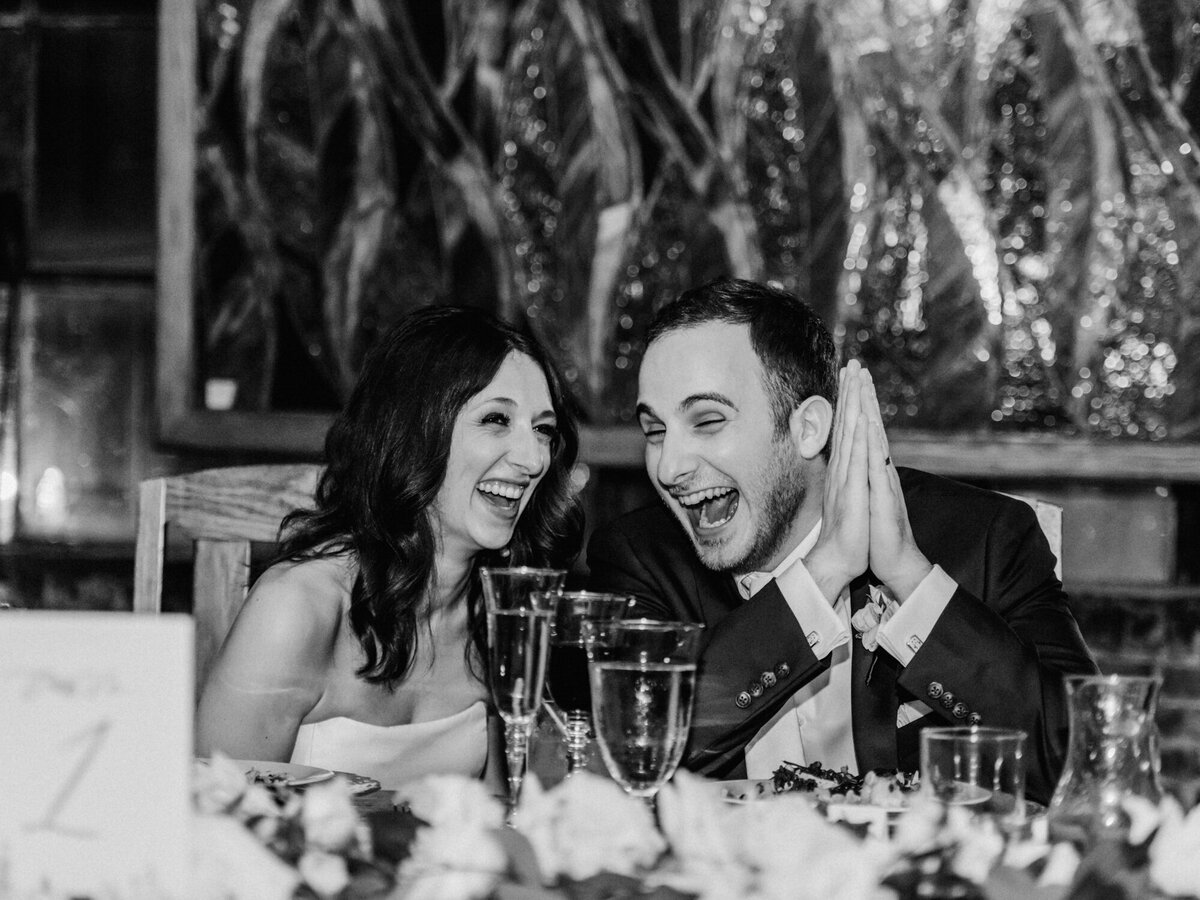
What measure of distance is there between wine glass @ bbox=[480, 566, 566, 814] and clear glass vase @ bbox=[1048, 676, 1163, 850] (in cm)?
40

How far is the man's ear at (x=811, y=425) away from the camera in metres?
1.96

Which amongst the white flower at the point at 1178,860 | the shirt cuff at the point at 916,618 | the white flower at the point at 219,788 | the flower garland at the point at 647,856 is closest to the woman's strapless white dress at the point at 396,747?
the shirt cuff at the point at 916,618

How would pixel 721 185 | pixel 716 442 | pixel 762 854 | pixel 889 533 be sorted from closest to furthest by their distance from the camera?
pixel 762 854 < pixel 889 533 < pixel 716 442 < pixel 721 185

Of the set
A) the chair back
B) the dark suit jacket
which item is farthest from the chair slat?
the chair back

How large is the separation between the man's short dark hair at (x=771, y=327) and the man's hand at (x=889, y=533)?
24 cm

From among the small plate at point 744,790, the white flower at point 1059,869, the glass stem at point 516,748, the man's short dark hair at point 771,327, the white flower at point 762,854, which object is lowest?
the small plate at point 744,790

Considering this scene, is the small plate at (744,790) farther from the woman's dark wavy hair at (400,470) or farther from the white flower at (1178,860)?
the woman's dark wavy hair at (400,470)

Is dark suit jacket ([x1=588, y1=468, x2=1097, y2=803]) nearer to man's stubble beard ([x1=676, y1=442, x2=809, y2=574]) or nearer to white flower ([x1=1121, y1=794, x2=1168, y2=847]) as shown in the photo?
man's stubble beard ([x1=676, y1=442, x2=809, y2=574])

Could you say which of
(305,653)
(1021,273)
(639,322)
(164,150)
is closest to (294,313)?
(164,150)

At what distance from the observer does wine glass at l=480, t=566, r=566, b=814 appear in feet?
3.61

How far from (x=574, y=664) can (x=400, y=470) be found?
2.46ft

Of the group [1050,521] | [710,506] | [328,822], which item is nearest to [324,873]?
[328,822]

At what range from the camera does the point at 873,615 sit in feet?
5.70

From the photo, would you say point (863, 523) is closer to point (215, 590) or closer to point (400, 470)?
point (400, 470)
